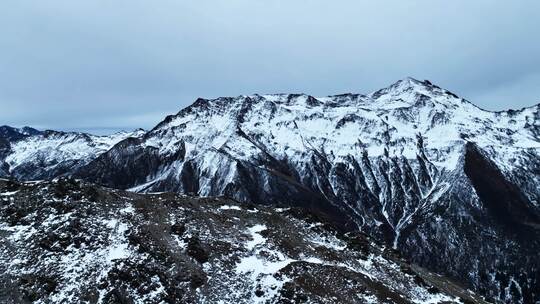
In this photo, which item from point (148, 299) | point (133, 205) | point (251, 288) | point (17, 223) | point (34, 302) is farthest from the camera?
point (133, 205)

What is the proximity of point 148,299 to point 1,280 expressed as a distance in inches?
514

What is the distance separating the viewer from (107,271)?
52281 mm

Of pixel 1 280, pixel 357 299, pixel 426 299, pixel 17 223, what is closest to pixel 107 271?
pixel 1 280

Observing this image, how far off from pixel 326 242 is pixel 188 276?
2160 centimetres

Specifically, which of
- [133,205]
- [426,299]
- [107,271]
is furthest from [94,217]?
[426,299]

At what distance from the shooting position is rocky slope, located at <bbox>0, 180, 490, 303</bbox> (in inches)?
2009

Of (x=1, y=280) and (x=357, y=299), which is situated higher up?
(x=357, y=299)

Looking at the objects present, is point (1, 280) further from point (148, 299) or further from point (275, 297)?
point (275, 297)

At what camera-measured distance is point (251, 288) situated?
177 ft

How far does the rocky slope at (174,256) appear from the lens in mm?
51031

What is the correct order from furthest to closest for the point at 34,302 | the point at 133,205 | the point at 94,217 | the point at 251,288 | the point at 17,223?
the point at 133,205 → the point at 94,217 → the point at 17,223 → the point at 251,288 → the point at 34,302

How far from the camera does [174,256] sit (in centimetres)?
5744

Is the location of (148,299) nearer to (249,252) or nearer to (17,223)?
(249,252)

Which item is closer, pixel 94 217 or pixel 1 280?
pixel 1 280
